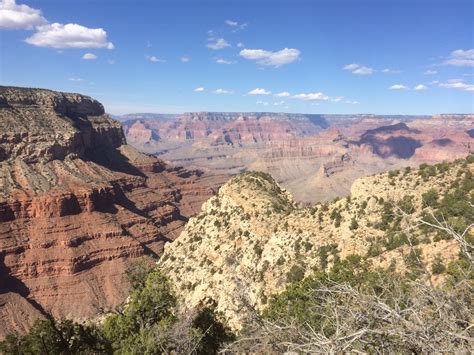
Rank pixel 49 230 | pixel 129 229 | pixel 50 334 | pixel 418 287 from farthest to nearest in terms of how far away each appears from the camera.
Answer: pixel 129 229, pixel 49 230, pixel 50 334, pixel 418 287

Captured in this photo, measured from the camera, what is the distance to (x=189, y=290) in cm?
4459

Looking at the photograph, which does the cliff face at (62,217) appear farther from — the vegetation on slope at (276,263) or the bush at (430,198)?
the bush at (430,198)

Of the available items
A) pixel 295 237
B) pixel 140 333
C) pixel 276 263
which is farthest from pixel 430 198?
pixel 140 333

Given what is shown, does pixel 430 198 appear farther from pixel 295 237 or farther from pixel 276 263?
pixel 276 263

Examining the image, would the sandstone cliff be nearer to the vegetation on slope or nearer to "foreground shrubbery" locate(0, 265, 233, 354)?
the vegetation on slope

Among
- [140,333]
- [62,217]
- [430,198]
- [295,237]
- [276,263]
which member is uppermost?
[430,198]

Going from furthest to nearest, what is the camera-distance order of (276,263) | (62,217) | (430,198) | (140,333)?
(62,217), (276,263), (430,198), (140,333)

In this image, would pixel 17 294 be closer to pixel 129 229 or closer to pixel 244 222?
pixel 129 229

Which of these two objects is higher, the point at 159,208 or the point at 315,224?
the point at 315,224

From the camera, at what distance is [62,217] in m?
89.9

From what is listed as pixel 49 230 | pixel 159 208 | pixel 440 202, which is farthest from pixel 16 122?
pixel 440 202

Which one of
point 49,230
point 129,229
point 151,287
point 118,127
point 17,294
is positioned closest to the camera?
point 151,287

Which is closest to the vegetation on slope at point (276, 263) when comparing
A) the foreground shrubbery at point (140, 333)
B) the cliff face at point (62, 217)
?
the foreground shrubbery at point (140, 333)

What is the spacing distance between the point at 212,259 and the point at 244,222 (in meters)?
6.14
